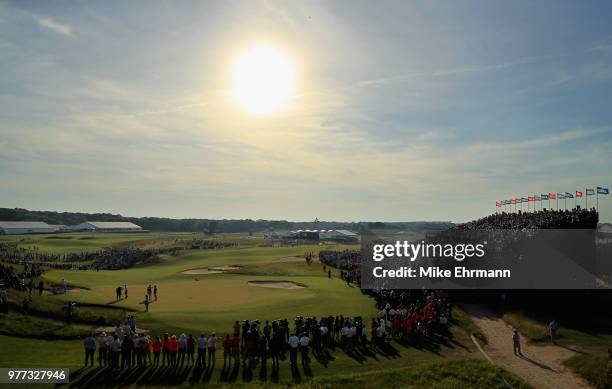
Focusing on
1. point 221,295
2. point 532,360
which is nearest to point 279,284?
point 221,295

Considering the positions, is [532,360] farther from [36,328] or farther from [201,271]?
[201,271]

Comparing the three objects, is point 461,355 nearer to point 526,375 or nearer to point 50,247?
point 526,375

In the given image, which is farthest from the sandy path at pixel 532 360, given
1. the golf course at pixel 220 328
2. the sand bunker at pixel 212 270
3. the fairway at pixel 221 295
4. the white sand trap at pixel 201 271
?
the sand bunker at pixel 212 270

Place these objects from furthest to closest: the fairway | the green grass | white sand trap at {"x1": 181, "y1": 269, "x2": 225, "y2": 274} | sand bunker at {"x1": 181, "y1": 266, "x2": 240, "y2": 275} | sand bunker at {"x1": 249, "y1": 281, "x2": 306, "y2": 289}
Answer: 1. sand bunker at {"x1": 181, "y1": 266, "x2": 240, "y2": 275}
2. white sand trap at {"x1": 181, "y1": 269, "x2": 225, "y2": 274}
3. sand bunker at {"x1": 249, "y1": 281, "x2": 306, "y2": 289}
4. the fairway
5. the green grass

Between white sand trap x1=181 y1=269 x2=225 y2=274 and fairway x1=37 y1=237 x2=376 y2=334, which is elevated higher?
fairway x1=37 y1=237 x2=376 y2=334

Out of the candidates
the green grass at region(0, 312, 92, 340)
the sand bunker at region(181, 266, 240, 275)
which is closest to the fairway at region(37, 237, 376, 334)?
the sand bunker at region(181, 266, 240, 275)

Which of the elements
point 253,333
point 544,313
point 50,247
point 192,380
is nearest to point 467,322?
point 544,313

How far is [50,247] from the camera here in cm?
12188

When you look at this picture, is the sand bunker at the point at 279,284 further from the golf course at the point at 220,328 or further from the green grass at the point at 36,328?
the green grass at the point at 36,328

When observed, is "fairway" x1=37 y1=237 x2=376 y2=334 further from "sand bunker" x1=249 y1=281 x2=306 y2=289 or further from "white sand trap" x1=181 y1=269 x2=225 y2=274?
"white sand trap" x1=181 y1=269 x2=225 y2=274

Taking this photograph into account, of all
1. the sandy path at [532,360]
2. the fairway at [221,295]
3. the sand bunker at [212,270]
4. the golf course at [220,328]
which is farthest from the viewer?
the sand bunker at [212,270]

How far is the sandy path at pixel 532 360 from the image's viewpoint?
24548 mm

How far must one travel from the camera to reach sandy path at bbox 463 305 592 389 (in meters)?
24.5

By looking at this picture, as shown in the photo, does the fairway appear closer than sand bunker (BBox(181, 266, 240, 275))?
Yes
